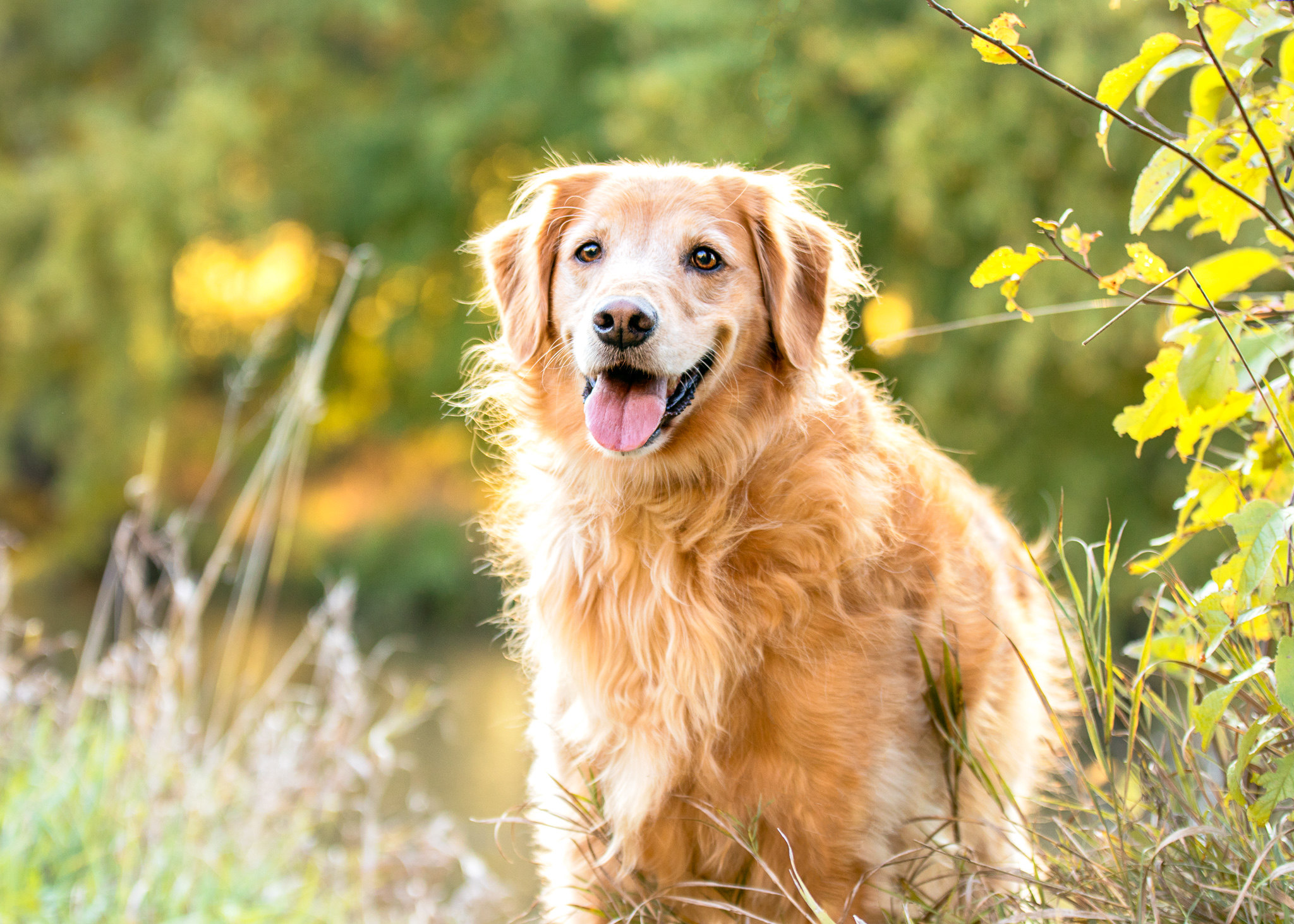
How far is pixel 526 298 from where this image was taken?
9.20ft

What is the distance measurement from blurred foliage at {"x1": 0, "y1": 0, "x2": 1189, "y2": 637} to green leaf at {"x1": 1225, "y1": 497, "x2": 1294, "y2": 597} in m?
5.14

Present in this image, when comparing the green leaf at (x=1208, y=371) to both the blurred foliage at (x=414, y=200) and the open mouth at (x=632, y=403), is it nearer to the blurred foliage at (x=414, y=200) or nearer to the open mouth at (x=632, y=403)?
the open mouth at (x=632, y=403)

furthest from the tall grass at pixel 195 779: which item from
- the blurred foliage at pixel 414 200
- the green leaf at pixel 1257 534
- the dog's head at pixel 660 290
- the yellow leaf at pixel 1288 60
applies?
the blurred foliage at pixel 414 200

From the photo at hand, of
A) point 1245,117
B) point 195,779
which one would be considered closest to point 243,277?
point 195,779

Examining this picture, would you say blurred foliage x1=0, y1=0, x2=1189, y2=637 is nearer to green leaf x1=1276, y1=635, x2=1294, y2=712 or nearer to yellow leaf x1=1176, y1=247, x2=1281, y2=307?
yellow leaf x1=1176, y1=247, x2=1281, y2=307

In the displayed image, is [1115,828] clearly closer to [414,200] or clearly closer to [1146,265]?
[1146,265]

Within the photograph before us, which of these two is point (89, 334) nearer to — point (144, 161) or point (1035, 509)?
point (144, 161)

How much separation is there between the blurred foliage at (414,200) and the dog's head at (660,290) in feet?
12.7

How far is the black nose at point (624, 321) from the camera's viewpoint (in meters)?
2.38

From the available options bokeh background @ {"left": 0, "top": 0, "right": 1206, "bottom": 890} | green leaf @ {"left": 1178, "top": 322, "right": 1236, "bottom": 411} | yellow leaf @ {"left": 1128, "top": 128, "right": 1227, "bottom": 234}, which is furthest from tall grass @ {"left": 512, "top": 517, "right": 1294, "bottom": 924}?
bokeh background @ {"left": 0, "top": 0, "right": 1206, "bottom": 890}

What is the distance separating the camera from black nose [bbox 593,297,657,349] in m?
2.38

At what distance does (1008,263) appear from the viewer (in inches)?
79.1

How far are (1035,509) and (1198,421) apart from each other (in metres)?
10.3

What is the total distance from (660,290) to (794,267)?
40 centimetres
